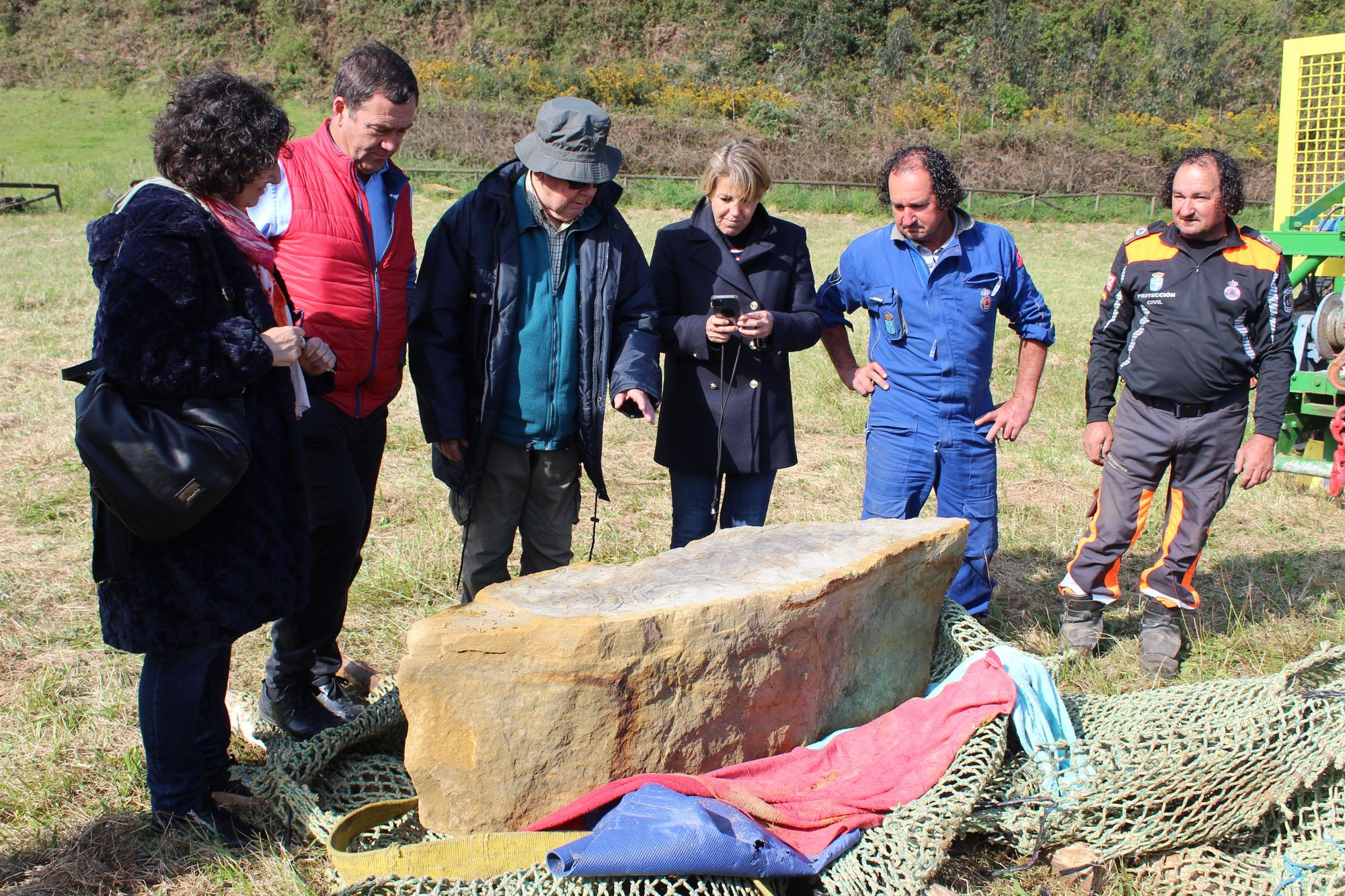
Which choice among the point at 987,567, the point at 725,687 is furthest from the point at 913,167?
the point at 725,687

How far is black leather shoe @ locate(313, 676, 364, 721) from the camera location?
11.1 ft

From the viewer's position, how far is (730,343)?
378 centimetres

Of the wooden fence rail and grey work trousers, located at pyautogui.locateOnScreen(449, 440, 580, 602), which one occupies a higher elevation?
the wooden fence rail

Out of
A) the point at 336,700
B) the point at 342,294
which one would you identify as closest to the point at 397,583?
the point at 336,700

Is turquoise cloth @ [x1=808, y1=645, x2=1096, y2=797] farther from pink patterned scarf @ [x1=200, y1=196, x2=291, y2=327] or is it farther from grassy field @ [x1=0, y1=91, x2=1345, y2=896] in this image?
pink patterned scarf @ [x1=200, y1=196, x2=291, y2=327]

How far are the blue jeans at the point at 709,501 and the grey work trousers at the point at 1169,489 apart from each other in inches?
51.1

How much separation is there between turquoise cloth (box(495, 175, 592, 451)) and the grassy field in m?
1.19

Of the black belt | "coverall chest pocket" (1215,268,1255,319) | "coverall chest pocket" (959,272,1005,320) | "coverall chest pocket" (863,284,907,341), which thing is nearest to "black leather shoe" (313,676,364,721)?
"coverall chest pocket" (863,284,907,341)

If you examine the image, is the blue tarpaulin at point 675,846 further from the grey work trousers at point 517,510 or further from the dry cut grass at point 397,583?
the grey work trousers at point 517,510

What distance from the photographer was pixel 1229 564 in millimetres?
5047

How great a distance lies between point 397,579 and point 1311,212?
218 inches

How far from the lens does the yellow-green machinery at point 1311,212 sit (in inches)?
223

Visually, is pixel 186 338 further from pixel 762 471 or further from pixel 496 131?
pixel 496 131

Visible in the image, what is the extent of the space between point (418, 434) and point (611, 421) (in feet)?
4.68
